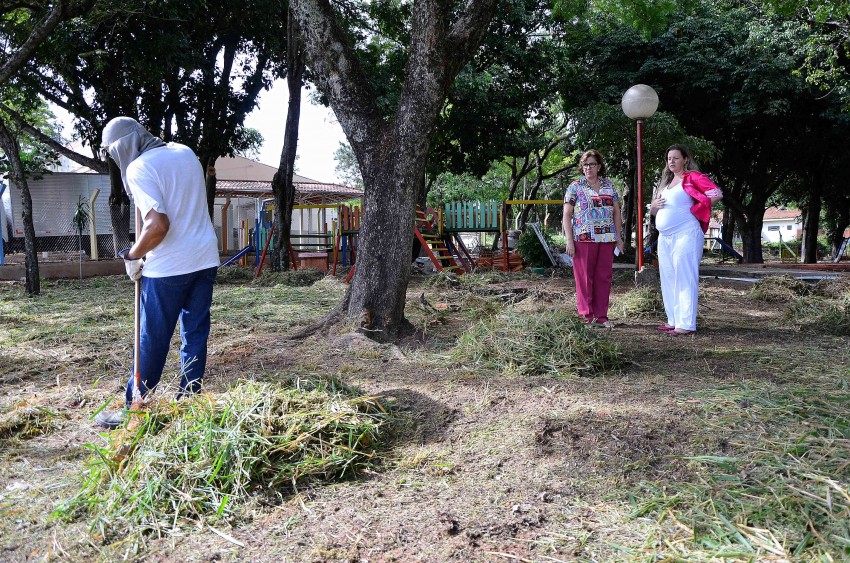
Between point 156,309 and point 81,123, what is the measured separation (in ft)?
47.7

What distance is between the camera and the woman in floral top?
606 centimetres

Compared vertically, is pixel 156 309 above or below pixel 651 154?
below

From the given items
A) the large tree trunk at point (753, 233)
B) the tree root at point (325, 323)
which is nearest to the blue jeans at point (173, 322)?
the tree root at point (325, 323)

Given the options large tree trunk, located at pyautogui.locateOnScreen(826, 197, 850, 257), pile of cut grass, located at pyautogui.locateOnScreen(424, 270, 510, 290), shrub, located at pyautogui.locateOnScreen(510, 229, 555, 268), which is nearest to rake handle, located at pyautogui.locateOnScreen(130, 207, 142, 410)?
pile of cut grass, located at pyautogui.locateOnScreen(424, 270, 510, 290)

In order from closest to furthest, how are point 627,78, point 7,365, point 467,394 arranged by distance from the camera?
point 467,394 < point 7,365 < point 627,78

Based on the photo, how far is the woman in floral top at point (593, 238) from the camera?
606 centimetres

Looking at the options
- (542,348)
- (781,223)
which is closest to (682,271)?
(542,348)

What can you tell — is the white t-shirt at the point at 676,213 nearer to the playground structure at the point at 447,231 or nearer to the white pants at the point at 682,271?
the white pants at the point at 682,271

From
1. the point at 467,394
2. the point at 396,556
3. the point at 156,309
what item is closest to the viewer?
the point at 396,556

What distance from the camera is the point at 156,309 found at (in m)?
3.44

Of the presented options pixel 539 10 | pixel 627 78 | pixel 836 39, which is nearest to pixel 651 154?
pixel 627 78

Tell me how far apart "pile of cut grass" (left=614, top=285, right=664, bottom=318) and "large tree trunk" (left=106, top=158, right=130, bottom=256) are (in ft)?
42.7

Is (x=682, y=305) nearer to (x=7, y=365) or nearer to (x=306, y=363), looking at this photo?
(x=306, y=363)

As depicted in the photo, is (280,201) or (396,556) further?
(280,201)
